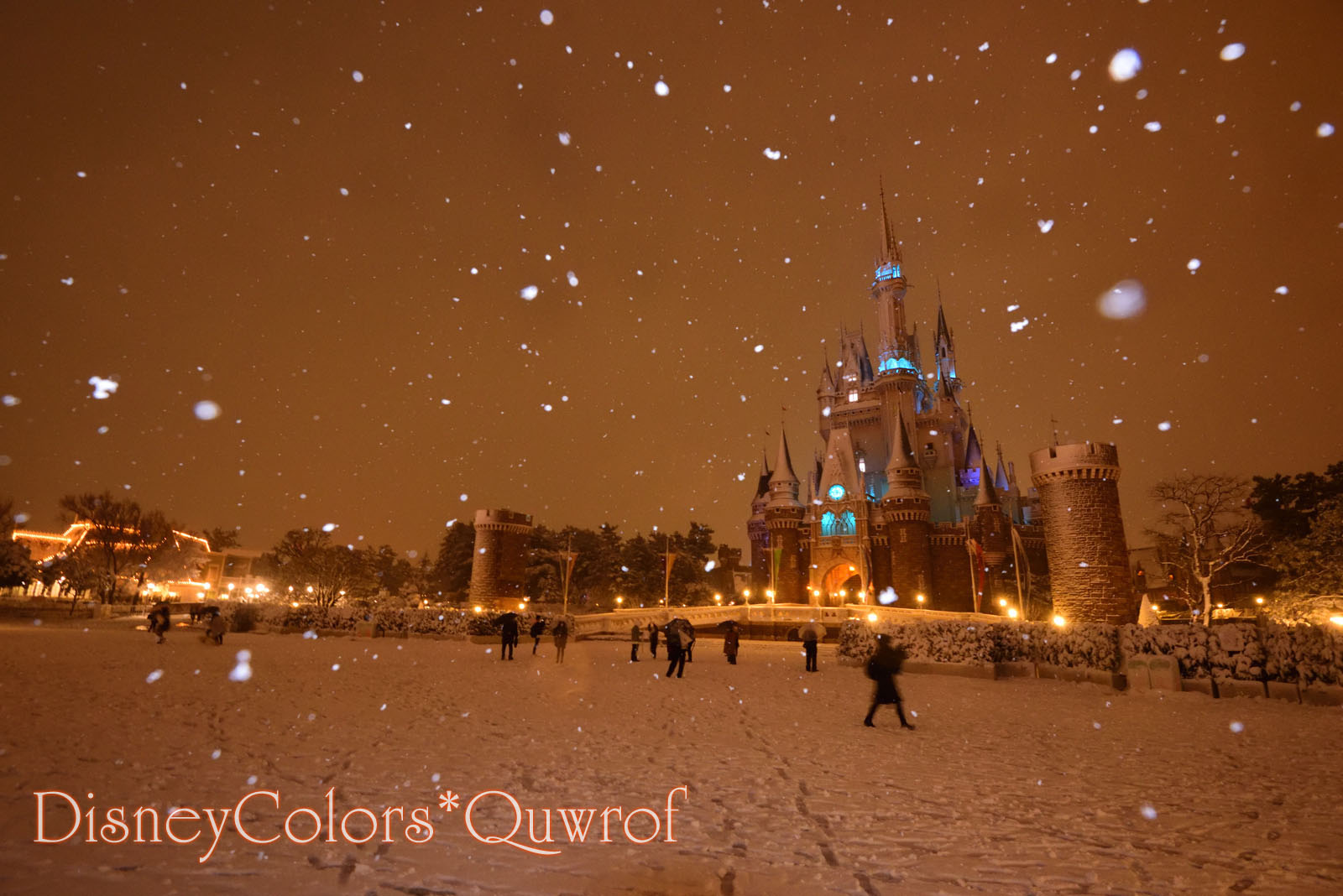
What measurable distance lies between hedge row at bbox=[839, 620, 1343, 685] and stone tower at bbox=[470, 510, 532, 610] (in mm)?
32289

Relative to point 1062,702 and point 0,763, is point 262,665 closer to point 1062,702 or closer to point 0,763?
point 0,763

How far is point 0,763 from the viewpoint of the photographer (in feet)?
19.7

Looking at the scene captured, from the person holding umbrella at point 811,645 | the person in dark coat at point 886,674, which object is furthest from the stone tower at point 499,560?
the person in dark coat at point 886,674

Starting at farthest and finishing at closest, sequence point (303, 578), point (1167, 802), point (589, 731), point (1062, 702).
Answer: point (303, 578) < point (1062, 702) < point (589, 731) < point (1167, 802)

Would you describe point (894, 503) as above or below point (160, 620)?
above

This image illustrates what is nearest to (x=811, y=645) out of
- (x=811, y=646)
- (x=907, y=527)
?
(x=811, y=646)

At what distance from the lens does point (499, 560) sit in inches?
1918

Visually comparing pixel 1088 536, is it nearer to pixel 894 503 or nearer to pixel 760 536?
pixel 894 503

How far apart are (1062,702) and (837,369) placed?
62.2 meters

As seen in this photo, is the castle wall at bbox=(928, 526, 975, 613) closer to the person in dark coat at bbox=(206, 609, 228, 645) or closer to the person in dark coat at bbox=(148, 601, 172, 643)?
the person in dark coat at bbox=(206, 609, 228, 645)

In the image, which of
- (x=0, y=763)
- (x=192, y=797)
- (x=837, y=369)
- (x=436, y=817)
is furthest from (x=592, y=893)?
(x=837, y=369)

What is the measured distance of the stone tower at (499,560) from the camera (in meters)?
48.3

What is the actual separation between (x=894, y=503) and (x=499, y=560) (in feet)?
99.8

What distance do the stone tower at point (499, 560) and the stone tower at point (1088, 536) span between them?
34.6 m
